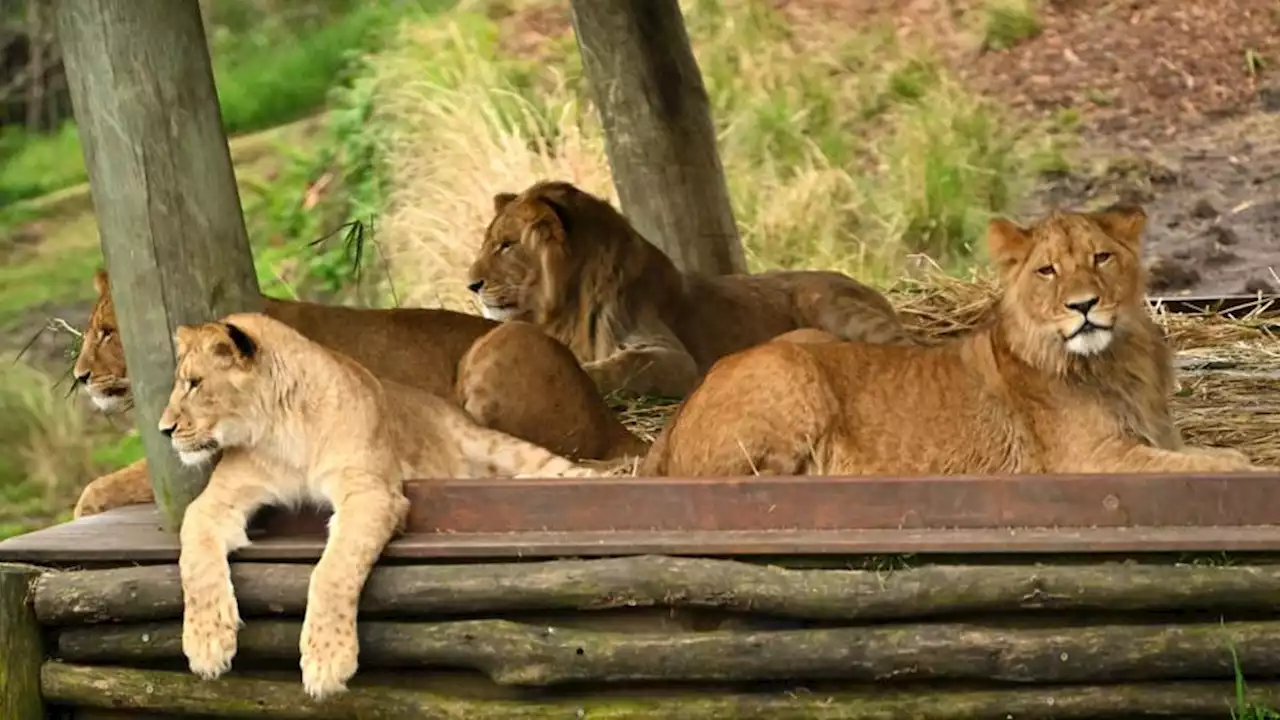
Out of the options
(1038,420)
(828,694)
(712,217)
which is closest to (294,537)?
(828,694)

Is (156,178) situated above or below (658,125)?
above

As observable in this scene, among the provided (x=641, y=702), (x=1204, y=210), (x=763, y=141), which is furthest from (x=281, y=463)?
(x=763, y=141)

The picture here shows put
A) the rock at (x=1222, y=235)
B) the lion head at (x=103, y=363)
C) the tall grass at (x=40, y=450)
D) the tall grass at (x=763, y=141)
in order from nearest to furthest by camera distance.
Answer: the lion head at (x=103, y=363) < the tall grass at (x=40, y=450) < the rock at (x=1222, y=235) < the tall grass at (x=763, y=141)

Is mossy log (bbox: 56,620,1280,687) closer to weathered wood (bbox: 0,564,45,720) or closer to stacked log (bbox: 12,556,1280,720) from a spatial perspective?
stacked log (bbox: 12,556,1280,720)

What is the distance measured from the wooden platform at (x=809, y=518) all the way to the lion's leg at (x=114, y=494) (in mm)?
965

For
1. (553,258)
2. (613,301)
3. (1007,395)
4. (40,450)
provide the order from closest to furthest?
1. (1007,395)
2. (553,258)
3. (613,301)
4. (40,450)

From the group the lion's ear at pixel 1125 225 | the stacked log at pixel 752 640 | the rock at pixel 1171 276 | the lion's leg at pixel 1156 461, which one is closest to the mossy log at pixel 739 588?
the stacked log at pixel 752 640

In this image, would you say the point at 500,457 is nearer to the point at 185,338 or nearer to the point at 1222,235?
the point at 185,338

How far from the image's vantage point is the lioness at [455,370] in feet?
18.9

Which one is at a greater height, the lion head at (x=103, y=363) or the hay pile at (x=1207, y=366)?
the lion head at (x=103, y=363)

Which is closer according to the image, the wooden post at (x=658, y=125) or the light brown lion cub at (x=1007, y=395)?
the light brown lion cub at (x=1007, y=395)

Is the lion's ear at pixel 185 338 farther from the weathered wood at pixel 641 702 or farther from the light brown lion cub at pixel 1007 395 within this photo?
the light brown lion cub at pixel 1007 395

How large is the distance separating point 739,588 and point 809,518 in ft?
0.91

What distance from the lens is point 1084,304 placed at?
15.9 feet
